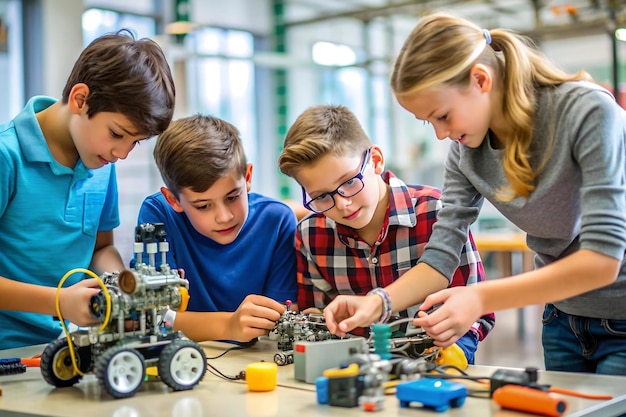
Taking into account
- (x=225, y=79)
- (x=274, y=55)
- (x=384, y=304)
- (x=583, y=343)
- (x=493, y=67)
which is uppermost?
(x=274, y=55)

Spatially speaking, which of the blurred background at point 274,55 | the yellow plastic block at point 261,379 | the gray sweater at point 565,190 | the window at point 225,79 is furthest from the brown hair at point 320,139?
the window at point 225,79

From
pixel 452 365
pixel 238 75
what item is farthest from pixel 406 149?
pixel 452 365

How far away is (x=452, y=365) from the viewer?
1.29 m

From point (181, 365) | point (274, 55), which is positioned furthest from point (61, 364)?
point (274, 55)

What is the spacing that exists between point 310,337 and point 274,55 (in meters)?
5.90

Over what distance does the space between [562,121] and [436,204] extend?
1.61ft

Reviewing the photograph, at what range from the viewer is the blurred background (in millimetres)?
5070

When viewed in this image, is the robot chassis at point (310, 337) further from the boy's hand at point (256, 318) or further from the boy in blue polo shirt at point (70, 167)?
the boy in blue polo shirt at point (70, 167)

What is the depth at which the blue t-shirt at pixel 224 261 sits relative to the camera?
1924mm

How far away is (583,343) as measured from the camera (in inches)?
60.0

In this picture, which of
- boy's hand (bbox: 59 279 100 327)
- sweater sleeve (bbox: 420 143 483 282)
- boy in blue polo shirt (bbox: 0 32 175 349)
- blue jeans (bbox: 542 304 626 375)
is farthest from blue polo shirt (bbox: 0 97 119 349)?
blue jeans (bbox: 542 304 626 375)

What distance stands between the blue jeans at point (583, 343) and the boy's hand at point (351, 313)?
17.1 inches

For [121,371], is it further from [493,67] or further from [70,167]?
[493,67]

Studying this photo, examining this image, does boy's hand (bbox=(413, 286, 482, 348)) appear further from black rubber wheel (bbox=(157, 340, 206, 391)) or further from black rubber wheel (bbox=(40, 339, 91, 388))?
black rubber wheel (bbox=(40, 339, 91, 388))
